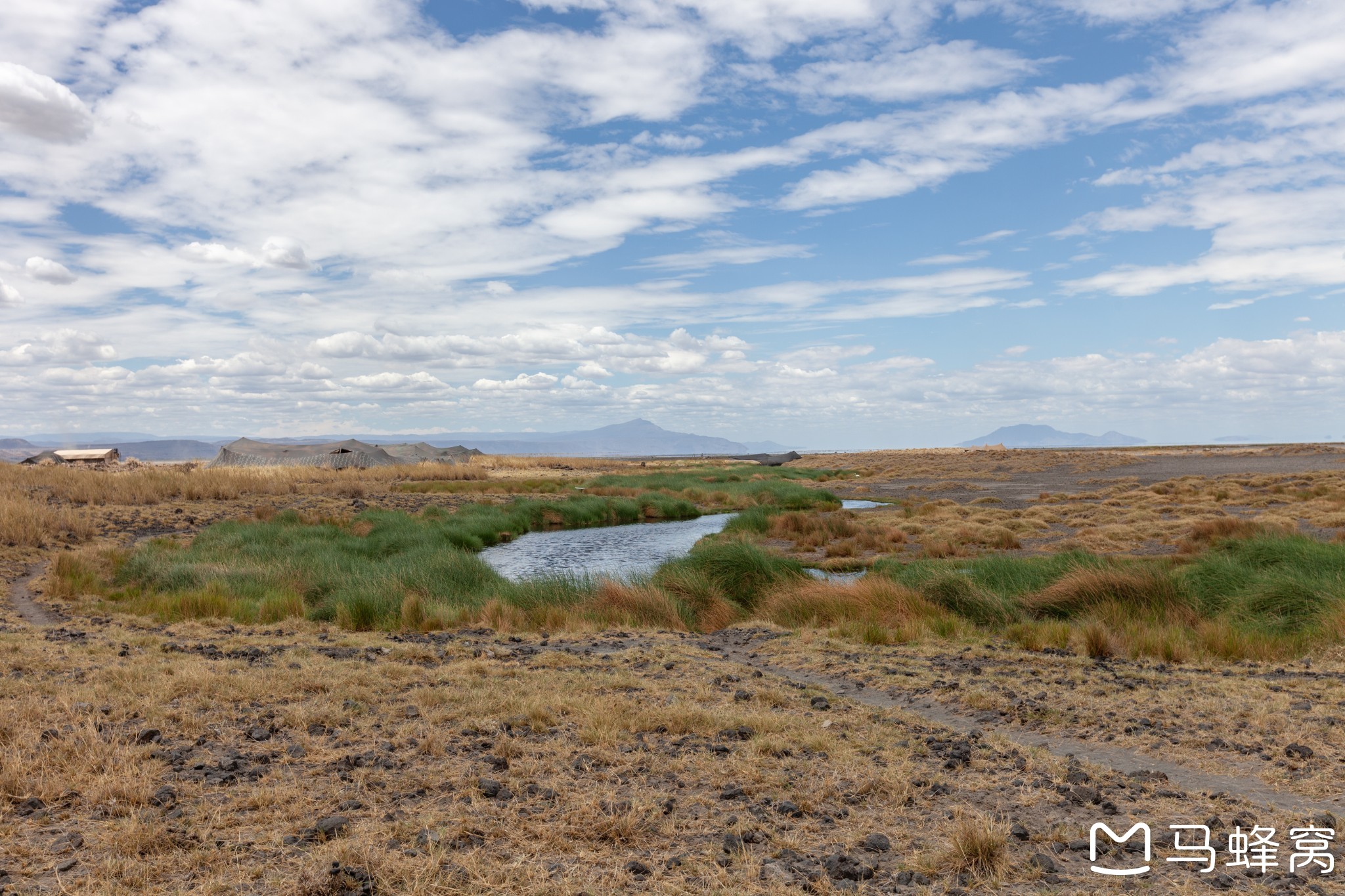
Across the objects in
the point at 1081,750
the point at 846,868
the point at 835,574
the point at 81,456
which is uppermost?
the point at 81,456

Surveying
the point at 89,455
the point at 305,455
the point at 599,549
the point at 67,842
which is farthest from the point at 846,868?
the point at 89,455

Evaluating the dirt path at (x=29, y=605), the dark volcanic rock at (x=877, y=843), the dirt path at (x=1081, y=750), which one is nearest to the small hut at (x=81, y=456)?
the dirt path at (x=29, y=605)

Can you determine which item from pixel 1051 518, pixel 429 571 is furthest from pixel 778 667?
pixel 1051 518

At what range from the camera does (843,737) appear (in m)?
7.50

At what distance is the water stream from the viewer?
80.9 feet

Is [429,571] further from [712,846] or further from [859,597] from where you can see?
[712,846]

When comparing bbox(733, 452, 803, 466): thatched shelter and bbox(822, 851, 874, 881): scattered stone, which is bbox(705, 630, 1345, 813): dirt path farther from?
bbox(733, 452, 803, 466): thatched shelter

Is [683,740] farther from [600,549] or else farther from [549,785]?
[600,549]

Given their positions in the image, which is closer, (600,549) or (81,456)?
(600,549)

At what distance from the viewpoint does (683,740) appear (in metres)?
7.33

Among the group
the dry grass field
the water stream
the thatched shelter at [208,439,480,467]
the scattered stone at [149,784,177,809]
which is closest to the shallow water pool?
the water stream

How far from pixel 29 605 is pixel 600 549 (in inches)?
695

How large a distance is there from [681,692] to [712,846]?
3.95 meters

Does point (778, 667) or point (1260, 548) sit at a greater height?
point (1260, 548)
